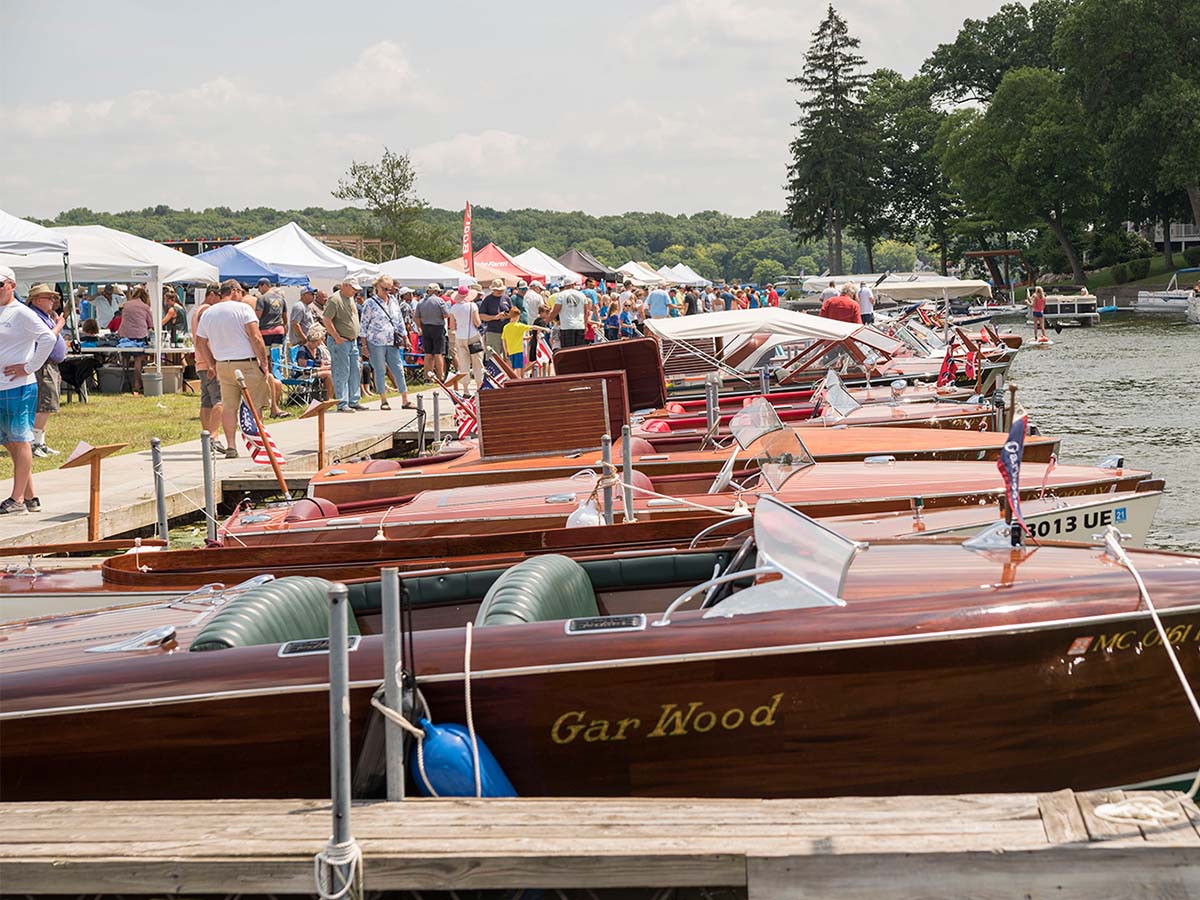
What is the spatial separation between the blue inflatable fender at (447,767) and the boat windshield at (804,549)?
1191mm

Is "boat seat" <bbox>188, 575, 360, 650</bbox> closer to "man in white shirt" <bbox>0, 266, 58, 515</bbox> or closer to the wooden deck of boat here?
the wooden deck of boat

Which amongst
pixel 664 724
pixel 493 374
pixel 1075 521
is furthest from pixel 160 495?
pixel 1075 521

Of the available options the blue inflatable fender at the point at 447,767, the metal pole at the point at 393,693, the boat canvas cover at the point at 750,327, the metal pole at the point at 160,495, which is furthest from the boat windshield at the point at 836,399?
the metal pole at the point at 393,693

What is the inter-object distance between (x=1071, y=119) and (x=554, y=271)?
4028 centimetres

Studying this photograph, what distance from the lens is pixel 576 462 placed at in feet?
32.3

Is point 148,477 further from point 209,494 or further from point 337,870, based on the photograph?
point 337,870

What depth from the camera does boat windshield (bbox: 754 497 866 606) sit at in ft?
13.9

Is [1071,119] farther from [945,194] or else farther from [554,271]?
[554,271]

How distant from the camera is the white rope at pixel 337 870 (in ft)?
11.5

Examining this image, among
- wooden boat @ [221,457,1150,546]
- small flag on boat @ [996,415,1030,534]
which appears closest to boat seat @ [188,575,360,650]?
wooden boat @ [221,457,1150,546]

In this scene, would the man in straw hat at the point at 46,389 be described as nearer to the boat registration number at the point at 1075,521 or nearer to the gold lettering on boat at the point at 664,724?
the boat registration number at the point at 1075,521

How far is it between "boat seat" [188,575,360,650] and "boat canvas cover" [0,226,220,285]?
14072 mm

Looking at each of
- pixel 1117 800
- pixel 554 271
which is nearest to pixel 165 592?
pixel 1117 800

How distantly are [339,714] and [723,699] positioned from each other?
1.28 meters
